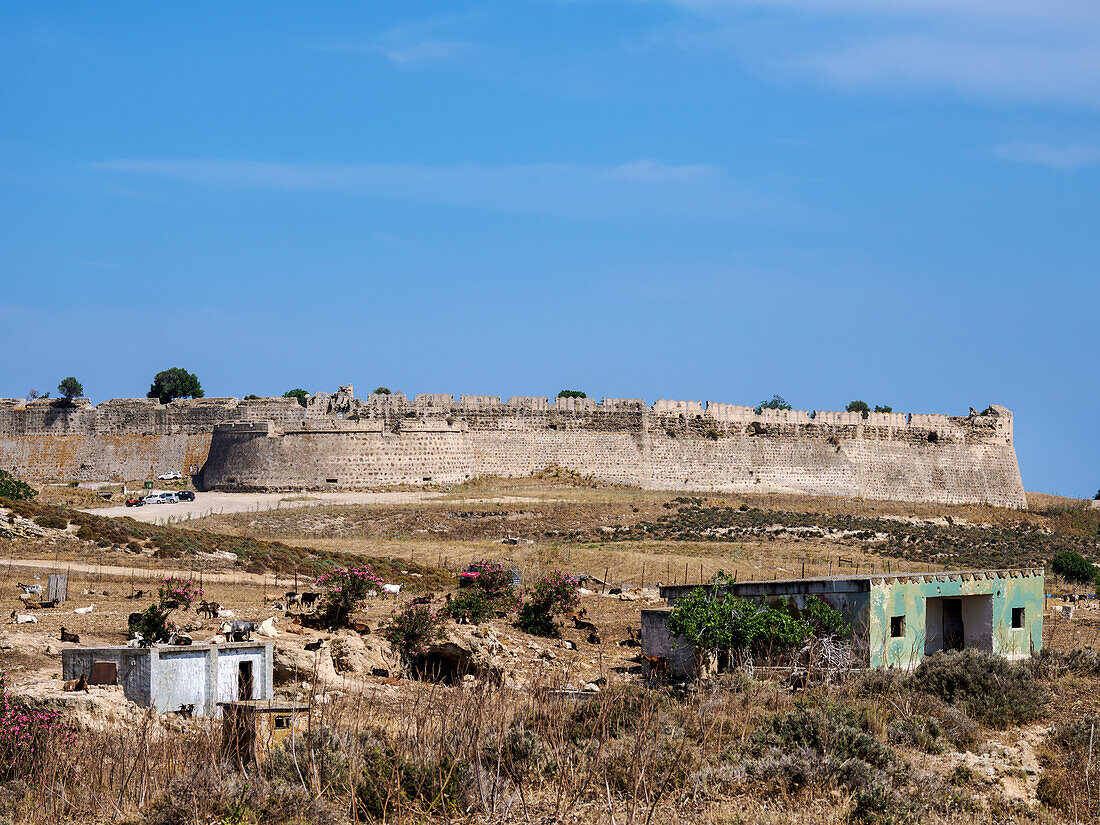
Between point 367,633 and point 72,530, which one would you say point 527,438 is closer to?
point 72,530

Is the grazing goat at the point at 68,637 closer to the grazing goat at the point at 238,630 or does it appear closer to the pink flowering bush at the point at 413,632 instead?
the grazing goat at the point at 238,630

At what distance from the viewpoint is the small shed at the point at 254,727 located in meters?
10.5

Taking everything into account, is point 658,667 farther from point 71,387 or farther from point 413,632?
point 71,387

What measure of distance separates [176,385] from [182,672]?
72849 millimetres

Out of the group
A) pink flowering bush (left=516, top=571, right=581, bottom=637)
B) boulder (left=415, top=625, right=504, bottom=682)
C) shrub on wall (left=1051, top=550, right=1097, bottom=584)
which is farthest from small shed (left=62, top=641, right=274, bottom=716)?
shrub on wall (left=1051, top=550, right=1097, bottom=584)

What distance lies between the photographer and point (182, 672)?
1277 centimetres

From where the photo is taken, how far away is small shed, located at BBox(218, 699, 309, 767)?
10.5 meters

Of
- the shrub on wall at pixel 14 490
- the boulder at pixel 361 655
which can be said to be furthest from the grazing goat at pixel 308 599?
the shrub on wall at pixel 14 490

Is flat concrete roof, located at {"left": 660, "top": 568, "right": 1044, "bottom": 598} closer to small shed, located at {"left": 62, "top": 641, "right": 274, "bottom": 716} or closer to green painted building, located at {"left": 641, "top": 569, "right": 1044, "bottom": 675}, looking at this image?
green painted building, located at {"left": 641, "top": 569, "right": 1044, "bottom": 675}

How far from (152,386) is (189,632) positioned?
71496mm

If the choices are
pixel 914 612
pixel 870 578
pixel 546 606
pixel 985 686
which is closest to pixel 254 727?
pixel 985 686

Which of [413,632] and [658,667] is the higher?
[413,632]

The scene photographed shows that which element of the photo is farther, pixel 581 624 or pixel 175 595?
pixel 581 624

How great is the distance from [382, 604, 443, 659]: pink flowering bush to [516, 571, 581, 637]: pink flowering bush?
2685mm
